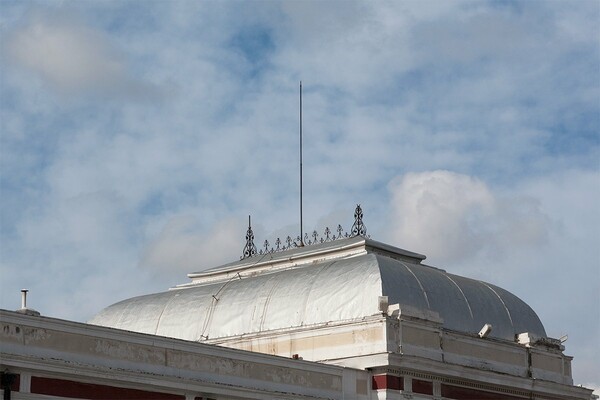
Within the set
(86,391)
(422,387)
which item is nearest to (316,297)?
(422,387)

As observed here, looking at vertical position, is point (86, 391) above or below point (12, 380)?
above

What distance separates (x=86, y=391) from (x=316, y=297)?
1427cm

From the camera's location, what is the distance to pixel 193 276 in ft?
185

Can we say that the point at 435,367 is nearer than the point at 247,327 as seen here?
Yes

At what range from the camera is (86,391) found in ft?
120

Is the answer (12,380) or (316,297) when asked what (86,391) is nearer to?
(12,380)

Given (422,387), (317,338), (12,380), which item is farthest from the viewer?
(317,338)

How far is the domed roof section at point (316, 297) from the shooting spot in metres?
48.6

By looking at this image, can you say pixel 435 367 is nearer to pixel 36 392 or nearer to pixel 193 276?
pixel 193 276

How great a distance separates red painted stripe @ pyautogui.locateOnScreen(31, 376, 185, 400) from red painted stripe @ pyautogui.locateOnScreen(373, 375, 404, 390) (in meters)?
9.28

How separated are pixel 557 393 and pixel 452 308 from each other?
20.9ft

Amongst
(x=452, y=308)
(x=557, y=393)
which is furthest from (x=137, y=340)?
(x=557, y=393)

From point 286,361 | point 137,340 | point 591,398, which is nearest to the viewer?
point 137,340

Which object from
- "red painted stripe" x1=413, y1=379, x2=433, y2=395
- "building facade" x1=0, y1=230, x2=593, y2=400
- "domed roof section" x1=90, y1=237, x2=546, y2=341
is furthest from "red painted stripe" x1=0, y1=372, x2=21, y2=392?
"red painted stripe" x1=413, y1=379, x2=433, y2=395
